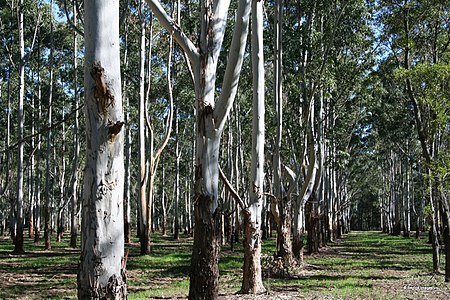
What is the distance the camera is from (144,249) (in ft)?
56.6

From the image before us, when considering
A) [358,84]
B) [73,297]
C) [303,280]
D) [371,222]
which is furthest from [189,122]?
[371,222]

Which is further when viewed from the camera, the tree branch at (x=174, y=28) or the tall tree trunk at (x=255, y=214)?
the tall tree trunk at (x=255, y=214)

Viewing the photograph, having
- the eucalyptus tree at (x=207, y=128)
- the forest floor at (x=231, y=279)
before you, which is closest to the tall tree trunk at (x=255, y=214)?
the forest floor at (x=231, y=279)

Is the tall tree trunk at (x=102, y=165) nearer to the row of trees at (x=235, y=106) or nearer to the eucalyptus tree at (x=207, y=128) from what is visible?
the row of trees at (x=235, y=106)

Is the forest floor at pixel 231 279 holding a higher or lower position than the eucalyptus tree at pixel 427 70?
lower

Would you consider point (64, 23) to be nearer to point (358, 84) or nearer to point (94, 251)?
point (358, 84)

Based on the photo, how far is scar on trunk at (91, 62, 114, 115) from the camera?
9.36 feet

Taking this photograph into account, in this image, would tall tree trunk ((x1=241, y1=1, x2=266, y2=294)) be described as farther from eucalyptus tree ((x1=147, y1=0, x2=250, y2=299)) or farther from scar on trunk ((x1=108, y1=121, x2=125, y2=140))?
scar on trunk ((x1=108, y1=121, x2=125, y2=140))

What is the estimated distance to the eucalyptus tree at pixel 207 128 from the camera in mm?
5934

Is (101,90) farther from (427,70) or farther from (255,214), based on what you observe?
(427,70)

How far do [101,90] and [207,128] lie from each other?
332 cm

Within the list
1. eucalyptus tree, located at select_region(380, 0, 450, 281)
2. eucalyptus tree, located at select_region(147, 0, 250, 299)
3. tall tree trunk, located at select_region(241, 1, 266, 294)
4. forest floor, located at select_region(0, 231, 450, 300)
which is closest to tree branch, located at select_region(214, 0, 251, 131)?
eucalyptus tree, located at select_region(147, 0, 250, 299)

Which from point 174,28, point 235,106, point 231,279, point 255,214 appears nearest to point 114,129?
point 174,28

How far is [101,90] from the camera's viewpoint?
9.35ft
